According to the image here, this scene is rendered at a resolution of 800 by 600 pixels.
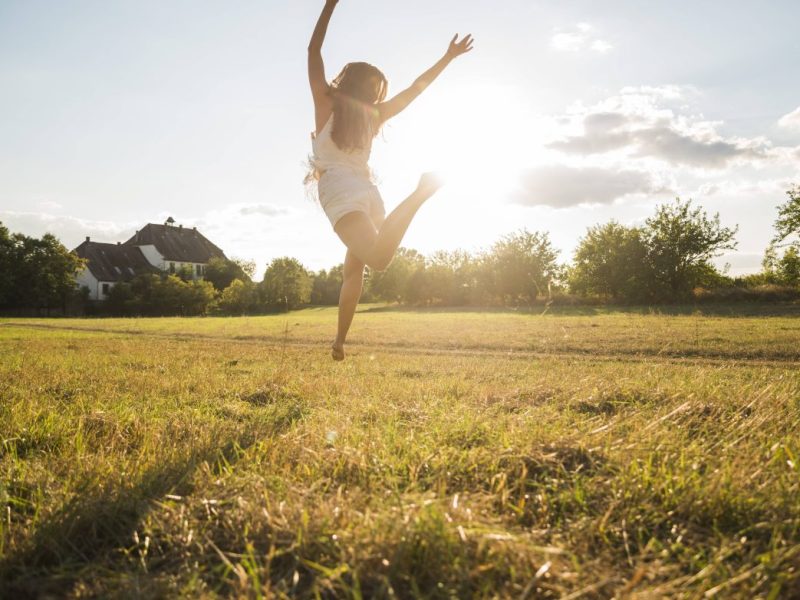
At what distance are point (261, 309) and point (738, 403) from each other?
179 ft

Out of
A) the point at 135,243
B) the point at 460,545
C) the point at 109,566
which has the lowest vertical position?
the point at 109,566

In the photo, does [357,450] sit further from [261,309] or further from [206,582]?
[261,309]

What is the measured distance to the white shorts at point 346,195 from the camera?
4.84m

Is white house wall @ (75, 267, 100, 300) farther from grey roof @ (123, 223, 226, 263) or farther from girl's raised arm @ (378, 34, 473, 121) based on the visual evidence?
girl's raised arm @ (378, 34, 473, 121)

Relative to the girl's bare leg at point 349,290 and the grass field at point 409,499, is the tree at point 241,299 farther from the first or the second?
the grass field at point 409,499

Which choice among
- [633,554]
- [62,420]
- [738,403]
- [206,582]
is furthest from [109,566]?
[738,403]

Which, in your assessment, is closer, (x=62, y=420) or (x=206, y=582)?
(x=206, y=582)

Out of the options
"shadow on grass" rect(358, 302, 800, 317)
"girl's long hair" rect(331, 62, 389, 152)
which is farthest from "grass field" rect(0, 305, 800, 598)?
"shadow on grass" rect(358, 302, 800, 317)

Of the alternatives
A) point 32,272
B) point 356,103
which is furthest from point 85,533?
point 32,272

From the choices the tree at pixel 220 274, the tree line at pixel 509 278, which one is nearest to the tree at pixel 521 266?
the tree line at pixel 509 278

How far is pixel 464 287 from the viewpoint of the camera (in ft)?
175

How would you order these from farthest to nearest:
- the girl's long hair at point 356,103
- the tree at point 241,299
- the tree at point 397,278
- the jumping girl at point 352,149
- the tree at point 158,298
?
the tree at point 397,278 → the tree at point 158,298 → the tree at point 241,299 → the girl's long hair at point 356,103 → the jumping girl at point 352,149

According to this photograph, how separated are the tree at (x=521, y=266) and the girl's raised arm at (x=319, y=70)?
45865mm

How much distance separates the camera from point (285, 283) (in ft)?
195
